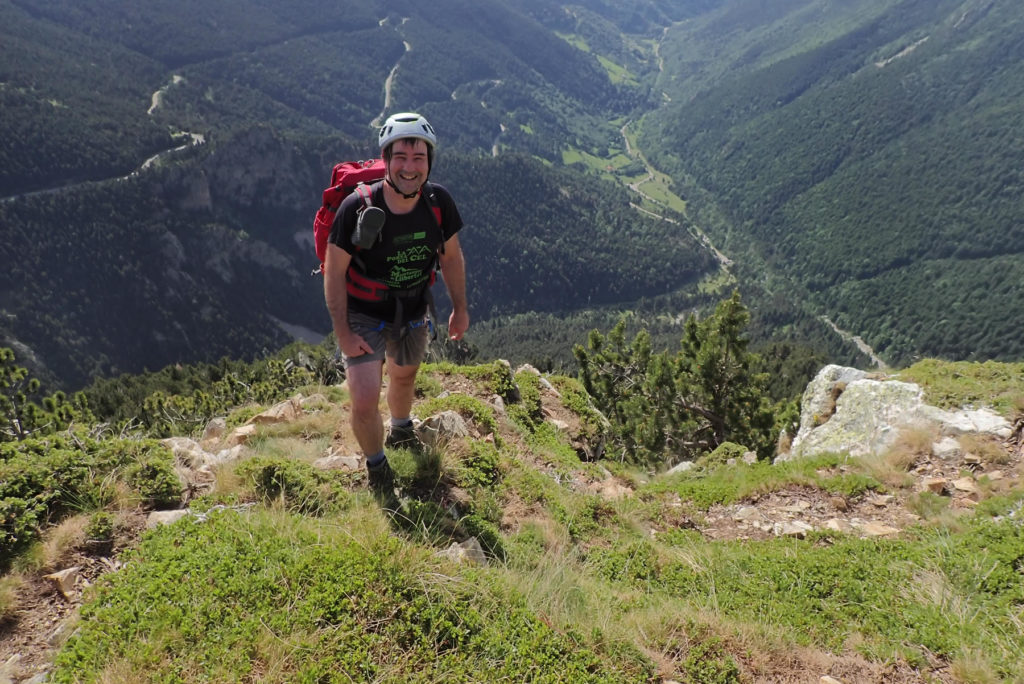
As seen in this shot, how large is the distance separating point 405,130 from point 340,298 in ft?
4.87

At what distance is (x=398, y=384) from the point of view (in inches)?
231

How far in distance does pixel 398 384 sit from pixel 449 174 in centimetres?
19926

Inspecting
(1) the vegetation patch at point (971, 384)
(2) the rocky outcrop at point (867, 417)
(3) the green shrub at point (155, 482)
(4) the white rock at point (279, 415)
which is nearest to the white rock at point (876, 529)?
(2) the rocky outcrop at point (867, 417)

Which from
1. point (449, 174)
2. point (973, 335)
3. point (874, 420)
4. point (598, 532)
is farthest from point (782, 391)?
point (449, 174)

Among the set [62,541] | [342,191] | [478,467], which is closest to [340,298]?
[342,191]

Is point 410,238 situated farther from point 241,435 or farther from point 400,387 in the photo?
point 241,435

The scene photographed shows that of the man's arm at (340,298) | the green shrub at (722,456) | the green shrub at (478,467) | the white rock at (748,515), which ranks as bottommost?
the green shrub at (722,456)

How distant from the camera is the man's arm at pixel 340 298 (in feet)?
15.0

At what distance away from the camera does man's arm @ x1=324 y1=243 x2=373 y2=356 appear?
4.57 metres

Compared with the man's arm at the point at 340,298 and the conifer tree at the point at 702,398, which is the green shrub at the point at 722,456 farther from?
the man's arm at the point at 340,298

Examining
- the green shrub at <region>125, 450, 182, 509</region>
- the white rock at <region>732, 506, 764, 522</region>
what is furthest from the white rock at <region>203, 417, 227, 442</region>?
the white rock at <region>732, 506, 764, 522</region>

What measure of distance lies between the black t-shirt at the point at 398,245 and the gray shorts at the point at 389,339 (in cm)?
8

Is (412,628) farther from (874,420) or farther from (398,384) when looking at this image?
(874,420)

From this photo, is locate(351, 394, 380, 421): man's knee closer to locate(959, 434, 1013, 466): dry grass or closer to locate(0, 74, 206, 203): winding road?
locate(959, 434, 1013, 466): dry grass
